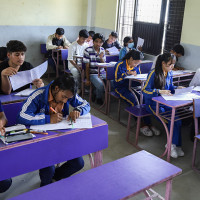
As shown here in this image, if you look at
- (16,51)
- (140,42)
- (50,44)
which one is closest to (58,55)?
(50,44)

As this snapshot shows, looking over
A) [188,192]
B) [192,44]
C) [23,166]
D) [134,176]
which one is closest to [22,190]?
[23,166]

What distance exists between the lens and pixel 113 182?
1.57 metres

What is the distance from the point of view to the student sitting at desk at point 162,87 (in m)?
3.04

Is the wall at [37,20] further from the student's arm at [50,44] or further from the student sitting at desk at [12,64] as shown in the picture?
the student sitting at desk at [12,64]

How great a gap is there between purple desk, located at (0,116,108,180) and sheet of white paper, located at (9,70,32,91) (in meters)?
0.90

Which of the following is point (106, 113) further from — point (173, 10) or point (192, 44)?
point (173, 10)

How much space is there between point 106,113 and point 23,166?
2624mm

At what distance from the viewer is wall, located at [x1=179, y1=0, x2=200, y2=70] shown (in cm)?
425

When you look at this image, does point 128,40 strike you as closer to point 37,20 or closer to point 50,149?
point 37,20

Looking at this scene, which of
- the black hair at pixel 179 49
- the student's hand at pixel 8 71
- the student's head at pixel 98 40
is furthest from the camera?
the student's head at pixel 98 40

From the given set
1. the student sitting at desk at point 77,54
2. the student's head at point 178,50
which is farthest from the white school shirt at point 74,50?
the student's head at point 178,50

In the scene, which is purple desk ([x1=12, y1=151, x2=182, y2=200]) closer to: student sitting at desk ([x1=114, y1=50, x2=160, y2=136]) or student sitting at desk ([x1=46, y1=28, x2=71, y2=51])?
student sitting at desk ([x1=114, y1=50, x2=160, y2=136])

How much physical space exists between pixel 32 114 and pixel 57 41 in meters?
4.42

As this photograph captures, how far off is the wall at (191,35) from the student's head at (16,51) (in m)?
2.83
